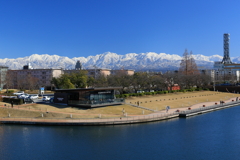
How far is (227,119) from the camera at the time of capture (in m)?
52.3

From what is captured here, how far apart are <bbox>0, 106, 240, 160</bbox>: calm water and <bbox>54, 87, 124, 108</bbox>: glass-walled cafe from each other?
1057 cm

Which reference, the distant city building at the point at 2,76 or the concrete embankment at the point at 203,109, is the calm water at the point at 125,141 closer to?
the concrete embankment at the point at 203,109

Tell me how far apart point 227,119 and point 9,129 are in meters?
40.7

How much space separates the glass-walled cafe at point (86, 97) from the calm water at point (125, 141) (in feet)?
34.7

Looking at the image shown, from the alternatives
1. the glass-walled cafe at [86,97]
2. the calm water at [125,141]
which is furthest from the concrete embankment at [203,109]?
the glass-walled cafe at [86,97]

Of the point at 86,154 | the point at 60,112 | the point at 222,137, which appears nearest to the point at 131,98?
the point at 60,112

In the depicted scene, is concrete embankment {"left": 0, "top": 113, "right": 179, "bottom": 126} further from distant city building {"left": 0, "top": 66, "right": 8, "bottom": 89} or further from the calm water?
distant city building {"left": 0, "top": 66, "right": 8, "bottom": 89}

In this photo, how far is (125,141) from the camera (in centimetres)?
3541

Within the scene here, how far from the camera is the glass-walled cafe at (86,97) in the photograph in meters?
52.7

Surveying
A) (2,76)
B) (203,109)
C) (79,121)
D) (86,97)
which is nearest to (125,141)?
(79,121)

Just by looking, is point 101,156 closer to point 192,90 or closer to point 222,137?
point 222,137

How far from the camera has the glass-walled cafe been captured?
173ft

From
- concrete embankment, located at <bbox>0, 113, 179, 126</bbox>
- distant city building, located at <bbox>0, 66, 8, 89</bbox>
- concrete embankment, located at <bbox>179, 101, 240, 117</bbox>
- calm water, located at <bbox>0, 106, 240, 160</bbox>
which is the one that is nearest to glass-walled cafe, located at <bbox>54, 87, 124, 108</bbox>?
concrete embankment, located at <bbox>0, 113, 179, 126</bbox>

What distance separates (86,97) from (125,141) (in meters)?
20.5
